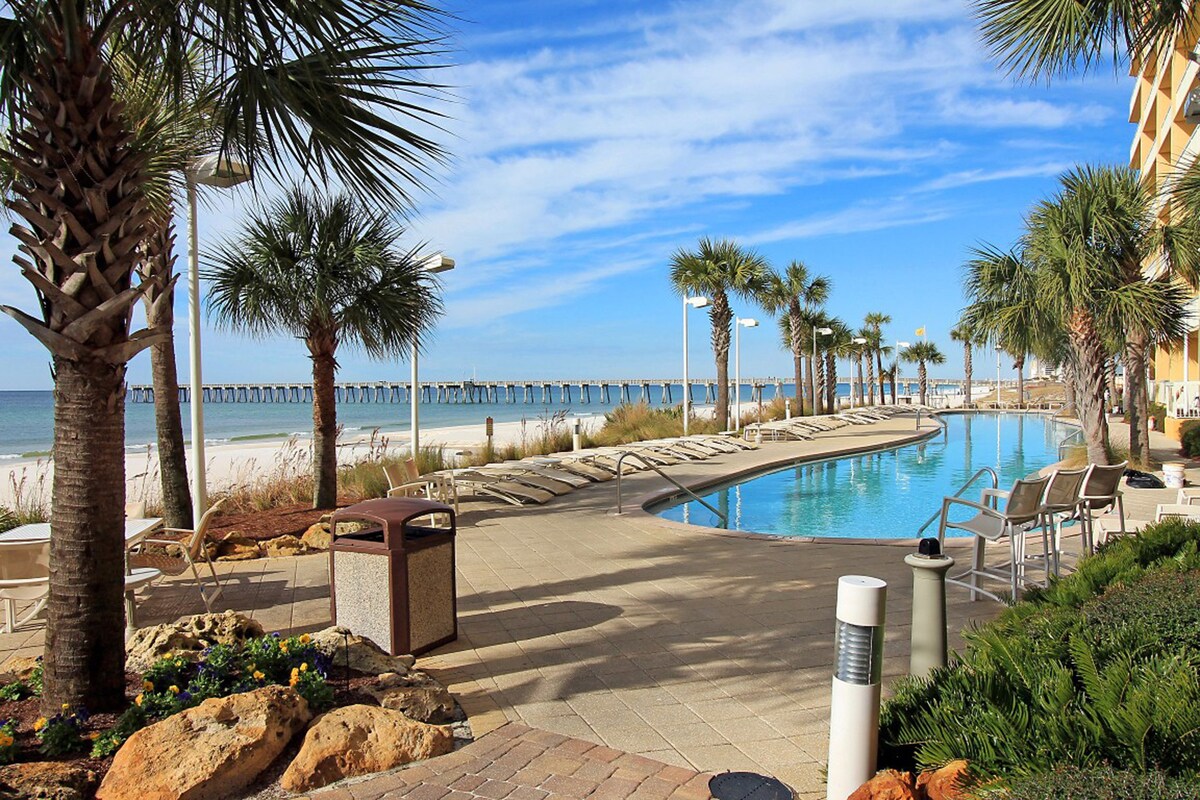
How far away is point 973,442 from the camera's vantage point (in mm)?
27062

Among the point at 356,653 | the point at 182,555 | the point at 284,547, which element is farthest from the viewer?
the point at 284,547

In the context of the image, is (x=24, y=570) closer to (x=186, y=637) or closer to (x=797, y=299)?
(x=186, y=637)

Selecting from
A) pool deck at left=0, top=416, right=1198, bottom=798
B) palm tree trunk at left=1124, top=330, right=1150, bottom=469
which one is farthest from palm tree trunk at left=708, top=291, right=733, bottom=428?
pool deck at left=0, top=416, right=1198, bottom=798

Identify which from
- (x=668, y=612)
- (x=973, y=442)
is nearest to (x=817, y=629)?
(x=668, y=612)

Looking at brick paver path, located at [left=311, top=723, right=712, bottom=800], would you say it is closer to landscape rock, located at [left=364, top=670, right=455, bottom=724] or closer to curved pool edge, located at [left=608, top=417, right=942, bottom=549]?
landscape rock, located at [left=364, top=670, right=455, bottom=724]

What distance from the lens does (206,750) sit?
3318mm

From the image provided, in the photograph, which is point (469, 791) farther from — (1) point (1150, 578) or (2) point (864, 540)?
(2) point (864, 540)

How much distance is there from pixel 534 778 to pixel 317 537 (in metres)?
6.04

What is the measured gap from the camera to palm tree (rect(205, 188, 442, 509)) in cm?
1007

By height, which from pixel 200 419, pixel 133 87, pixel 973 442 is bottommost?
pixel 973 442

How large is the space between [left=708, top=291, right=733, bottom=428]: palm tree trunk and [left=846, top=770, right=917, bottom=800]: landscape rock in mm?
27062

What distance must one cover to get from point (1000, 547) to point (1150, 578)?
4.34 metres

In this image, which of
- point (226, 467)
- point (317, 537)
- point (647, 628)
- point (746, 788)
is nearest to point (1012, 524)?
point (647, 628)

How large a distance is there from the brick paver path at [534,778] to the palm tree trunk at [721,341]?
2645 centimetres
